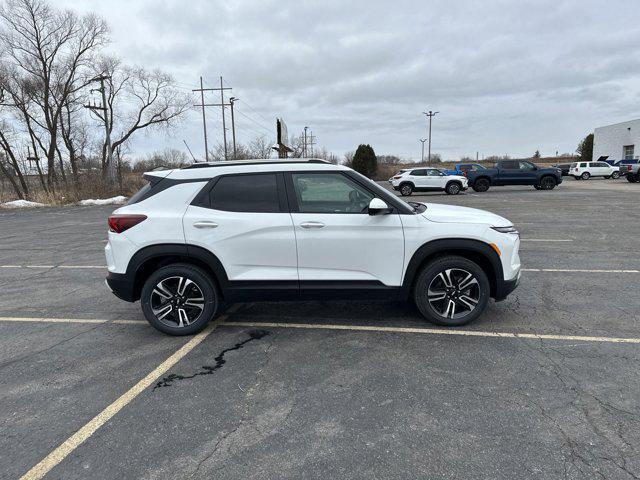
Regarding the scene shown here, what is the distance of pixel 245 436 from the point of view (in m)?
2.70

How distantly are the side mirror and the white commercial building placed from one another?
55827 mm

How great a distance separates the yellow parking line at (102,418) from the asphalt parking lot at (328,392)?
14 millimetres

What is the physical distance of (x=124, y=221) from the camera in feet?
13.6

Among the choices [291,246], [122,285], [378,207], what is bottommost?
[122,285]

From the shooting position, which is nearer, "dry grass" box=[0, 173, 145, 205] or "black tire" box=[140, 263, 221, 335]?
"black tire" box=[140, 263, 221, 335]

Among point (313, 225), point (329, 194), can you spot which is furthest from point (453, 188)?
point (313, 225)

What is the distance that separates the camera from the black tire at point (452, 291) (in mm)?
4195

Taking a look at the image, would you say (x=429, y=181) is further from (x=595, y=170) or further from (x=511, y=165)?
(x=595, y=170)

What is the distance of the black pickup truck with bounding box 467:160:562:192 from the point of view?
85.6 feet

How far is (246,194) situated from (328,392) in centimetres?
214

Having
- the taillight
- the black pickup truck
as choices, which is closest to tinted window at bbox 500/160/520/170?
the black pickup truck

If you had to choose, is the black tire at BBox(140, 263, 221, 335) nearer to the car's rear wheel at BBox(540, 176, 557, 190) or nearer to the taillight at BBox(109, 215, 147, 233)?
the taillight at BBox(109, 215, 147, 233)

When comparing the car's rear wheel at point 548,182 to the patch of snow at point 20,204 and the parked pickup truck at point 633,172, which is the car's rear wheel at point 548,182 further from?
the patch of snow at point 20,204

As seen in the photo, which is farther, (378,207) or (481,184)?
(481,184)
